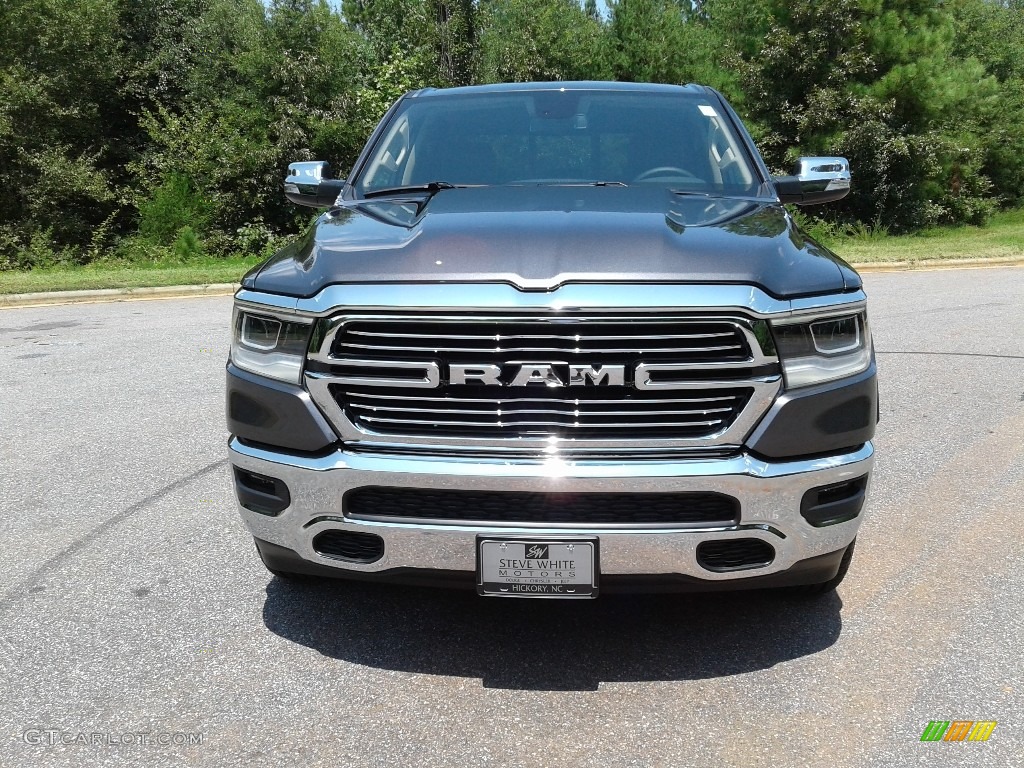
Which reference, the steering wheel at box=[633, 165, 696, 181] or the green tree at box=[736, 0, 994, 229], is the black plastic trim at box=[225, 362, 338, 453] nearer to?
the steering wheel at box=[633, 165, 696, 181]

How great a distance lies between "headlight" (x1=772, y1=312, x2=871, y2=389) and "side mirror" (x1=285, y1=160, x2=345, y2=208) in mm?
2429

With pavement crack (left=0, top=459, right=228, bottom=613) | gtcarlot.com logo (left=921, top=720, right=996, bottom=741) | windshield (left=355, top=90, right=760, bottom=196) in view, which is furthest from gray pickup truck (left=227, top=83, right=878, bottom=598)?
pavement crack (left=0, top=459, right=228, bottom=613)

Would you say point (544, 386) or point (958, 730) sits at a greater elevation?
point (544, 386)

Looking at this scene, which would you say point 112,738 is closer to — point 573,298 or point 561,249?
point 573,298

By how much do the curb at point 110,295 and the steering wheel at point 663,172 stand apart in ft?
34.7

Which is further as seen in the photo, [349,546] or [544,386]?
[349,546]

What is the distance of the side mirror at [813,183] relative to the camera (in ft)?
14.6

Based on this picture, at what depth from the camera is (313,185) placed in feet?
15.3

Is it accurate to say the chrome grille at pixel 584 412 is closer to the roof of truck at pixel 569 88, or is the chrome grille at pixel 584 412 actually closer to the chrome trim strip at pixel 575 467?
the chrome trim strip at pixel 575 467

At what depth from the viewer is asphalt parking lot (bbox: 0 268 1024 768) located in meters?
2.80

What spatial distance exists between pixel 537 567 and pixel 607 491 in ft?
0.99

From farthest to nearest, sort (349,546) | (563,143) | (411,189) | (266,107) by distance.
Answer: (266,107)
(563,143)
(411,189)
(349,546)

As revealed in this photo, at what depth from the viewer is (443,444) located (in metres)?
2.93

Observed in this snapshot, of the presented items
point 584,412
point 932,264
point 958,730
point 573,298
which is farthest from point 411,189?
point 932,264
